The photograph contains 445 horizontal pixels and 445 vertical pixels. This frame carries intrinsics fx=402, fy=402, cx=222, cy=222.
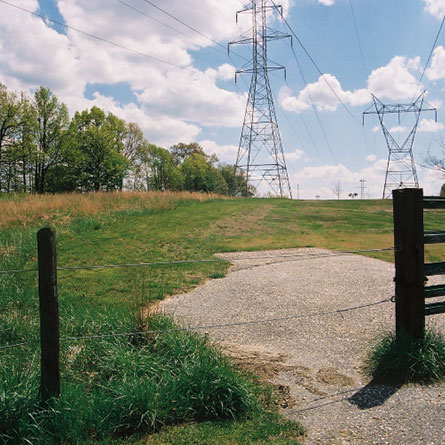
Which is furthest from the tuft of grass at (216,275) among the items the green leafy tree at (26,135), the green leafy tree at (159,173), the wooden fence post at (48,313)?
the green leafy tree at (159,173)

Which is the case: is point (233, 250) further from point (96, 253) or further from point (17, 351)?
point (17, 351)

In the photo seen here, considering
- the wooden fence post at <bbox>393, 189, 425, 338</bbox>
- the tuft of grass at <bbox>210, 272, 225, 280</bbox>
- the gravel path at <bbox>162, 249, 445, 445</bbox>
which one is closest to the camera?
the gravel path at <bbox>162, 249, 445, 445</bbox>

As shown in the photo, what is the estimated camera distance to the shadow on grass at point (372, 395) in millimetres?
3537

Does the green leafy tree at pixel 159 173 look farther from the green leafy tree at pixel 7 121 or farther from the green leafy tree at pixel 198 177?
the green leafy tree at pixel 7 121

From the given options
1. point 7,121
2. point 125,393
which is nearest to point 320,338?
point 125,393

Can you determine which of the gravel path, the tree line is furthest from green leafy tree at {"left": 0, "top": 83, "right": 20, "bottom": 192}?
the gravel path

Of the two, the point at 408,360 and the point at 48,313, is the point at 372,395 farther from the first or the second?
the point at 48,313

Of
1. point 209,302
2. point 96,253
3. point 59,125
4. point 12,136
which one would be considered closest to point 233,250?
point 96,253

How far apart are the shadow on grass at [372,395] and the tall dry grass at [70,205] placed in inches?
616

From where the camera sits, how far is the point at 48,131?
4541 cm

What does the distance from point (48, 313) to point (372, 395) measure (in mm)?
2920

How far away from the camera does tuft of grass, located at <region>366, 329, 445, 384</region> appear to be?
3.89 meters

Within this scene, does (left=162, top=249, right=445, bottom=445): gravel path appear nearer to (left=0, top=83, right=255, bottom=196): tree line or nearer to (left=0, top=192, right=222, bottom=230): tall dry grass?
(left=0, top=192, right=222, bottom=230): tall dry grass

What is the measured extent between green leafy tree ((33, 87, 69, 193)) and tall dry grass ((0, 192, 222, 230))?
2450 cm
